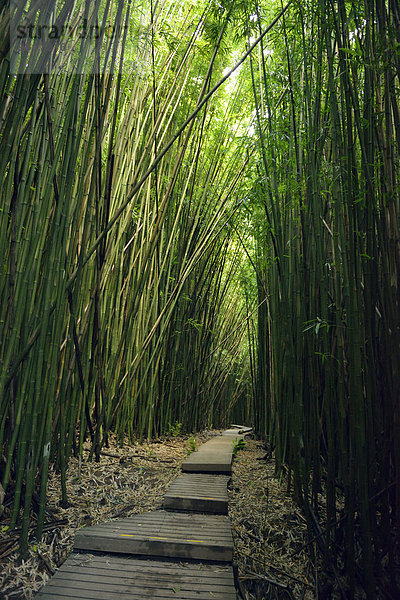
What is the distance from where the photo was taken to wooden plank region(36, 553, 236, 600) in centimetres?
110

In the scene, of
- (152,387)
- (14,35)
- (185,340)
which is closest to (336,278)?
(14,35)

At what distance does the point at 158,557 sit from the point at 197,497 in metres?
0.38

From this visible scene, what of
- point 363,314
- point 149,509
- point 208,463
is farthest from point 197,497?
point 363,314

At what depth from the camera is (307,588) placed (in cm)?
123

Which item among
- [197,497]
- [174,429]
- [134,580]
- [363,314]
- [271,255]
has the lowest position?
[134,580]

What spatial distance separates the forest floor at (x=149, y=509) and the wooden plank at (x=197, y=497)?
0.20 feet

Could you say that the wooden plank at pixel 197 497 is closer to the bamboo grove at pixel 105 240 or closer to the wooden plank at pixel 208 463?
the wooden plank at pixel 208 463

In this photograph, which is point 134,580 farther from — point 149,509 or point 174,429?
point 174,429

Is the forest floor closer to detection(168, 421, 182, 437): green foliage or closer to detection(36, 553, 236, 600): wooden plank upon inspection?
detection(36, 553, 236, 600): wooden plank

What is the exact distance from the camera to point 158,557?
1329 mm

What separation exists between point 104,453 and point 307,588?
3.82ft

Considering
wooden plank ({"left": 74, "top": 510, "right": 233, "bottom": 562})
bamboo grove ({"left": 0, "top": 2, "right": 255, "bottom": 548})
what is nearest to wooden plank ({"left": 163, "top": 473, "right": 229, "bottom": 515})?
wooden plank ({"left": 74, "top": 510, "right": 233, "bottom": 562})

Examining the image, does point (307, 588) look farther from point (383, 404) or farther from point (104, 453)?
point (104, 453)

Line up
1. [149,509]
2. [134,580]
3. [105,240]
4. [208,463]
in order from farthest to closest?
[208,463] < [105,240] < [149,509] < [134,580]
